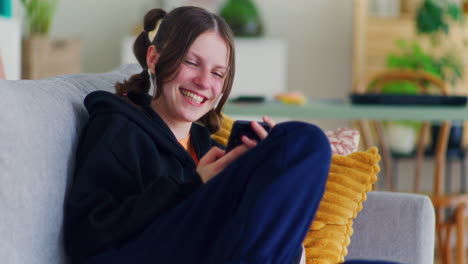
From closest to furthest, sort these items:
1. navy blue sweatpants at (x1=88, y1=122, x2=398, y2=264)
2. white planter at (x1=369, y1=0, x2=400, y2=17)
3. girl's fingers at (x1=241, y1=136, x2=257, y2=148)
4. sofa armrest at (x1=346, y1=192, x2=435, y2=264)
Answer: navy blue sweatpants at (x1=88, y1=122, x2=398, y2=264) → girl's fingers at (x1=241, y1=136, x2=257, y2=148) → sofa armrest at (x1=346, y1=192, x2=435, y2=264) → white planter at (x1=369, y1=0, x2=400, y2=17)

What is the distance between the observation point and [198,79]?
1354 mm

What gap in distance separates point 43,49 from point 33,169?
3.11 m

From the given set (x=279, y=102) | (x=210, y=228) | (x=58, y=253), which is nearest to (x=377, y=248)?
(x=210, y=228)

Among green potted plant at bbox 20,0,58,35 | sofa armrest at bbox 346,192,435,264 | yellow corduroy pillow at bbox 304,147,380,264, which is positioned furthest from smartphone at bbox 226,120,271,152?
green potted plant at bbox 20,0,58,35

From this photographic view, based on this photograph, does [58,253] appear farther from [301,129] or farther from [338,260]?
[338,260]

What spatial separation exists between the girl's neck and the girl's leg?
37 centimetres

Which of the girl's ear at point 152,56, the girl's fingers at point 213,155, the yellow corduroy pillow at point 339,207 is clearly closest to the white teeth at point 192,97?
the girl's ear at point 152,56

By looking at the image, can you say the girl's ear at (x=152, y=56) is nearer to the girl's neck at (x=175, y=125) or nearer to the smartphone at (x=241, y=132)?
the girl's neck at (x=175, y=125)

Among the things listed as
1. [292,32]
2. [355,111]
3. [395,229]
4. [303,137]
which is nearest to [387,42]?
[292,32]

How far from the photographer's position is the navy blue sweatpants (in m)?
1.02

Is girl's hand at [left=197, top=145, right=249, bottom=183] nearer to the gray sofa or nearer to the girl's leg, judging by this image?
the girl's leg

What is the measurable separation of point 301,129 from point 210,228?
0.67 ft

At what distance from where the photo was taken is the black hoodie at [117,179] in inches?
44.7

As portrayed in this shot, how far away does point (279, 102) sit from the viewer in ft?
9.64
